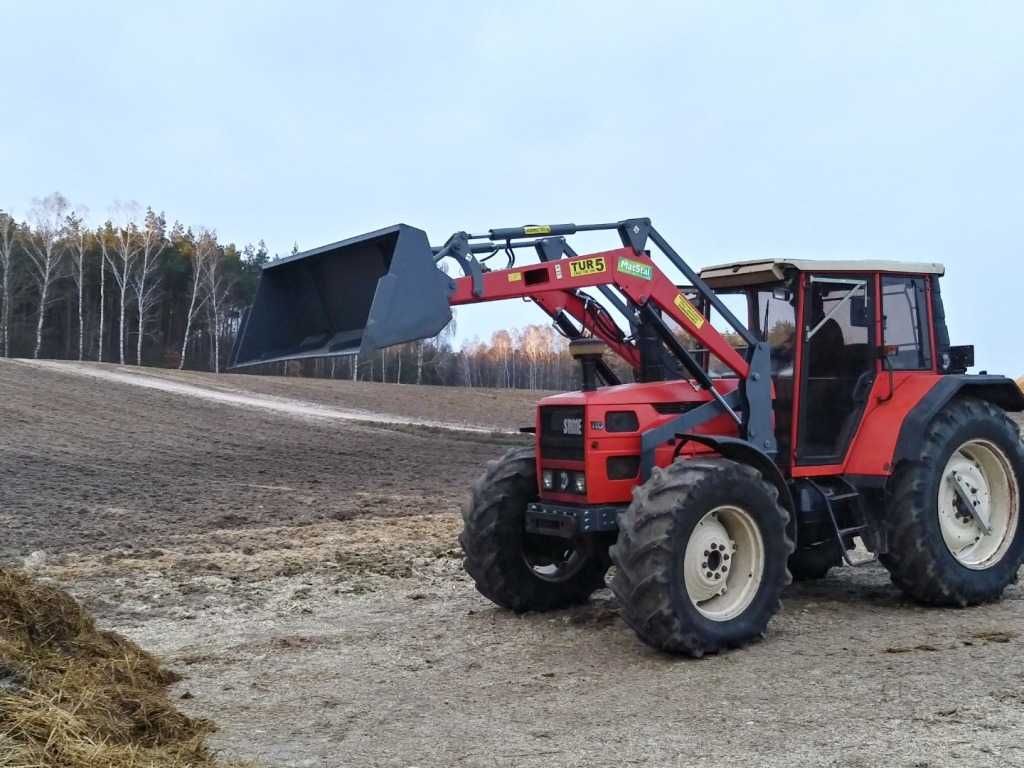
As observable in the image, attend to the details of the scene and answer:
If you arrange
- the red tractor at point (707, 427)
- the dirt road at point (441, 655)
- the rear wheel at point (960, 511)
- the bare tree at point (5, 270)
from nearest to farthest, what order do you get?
the dirt road at point (441, 655) → the red tractor at point (707, 427) → the rear wheel at point (960, 511) → the bare tree at point (5, 270)

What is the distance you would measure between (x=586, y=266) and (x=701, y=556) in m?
2.10

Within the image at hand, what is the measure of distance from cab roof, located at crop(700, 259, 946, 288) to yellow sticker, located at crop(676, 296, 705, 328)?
0.79m

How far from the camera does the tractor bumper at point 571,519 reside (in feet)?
22.8

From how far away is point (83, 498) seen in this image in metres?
13.6

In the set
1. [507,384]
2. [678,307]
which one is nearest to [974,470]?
[678,307]

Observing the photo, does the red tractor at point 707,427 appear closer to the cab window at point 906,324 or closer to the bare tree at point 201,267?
the cab window at point 906,324

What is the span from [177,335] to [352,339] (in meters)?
58.5

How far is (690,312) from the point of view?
729 cm

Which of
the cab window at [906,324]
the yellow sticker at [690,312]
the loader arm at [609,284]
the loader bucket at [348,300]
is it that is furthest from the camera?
the cab window at [906,324]

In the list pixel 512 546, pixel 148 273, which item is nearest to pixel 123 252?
pixel 148 273

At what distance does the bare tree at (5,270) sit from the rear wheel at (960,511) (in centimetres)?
4906

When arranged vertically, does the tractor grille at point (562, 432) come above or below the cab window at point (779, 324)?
below

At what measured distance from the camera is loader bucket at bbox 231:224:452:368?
20.2ft

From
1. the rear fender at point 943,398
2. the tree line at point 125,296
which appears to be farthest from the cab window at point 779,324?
the tree line at point 125,296
